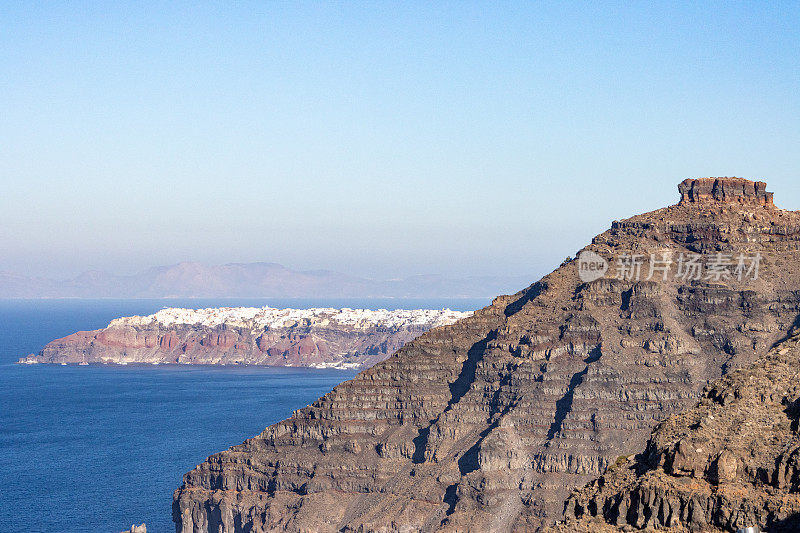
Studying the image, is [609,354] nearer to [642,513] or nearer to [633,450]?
[633,450]

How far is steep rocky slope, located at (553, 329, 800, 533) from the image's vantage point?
57.2 m

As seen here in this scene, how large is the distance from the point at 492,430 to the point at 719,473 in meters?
124

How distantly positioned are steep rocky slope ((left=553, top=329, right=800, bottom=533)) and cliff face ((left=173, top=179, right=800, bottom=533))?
103 meters

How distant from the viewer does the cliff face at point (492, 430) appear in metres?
172

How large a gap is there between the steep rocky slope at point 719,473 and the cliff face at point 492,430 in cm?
10312

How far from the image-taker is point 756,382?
64.9m

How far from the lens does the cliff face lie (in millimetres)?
172125

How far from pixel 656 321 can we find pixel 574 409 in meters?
25.2

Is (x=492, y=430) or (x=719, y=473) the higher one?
(x=719, y=473)

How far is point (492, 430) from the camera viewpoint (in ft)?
596

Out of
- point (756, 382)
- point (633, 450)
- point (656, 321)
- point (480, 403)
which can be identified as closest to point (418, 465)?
point (480, 403)

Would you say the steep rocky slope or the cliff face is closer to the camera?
the steep rocky slope

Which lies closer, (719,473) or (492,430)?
(719,473)

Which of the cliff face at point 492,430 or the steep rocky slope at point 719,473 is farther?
the cliff face at point 492,430
